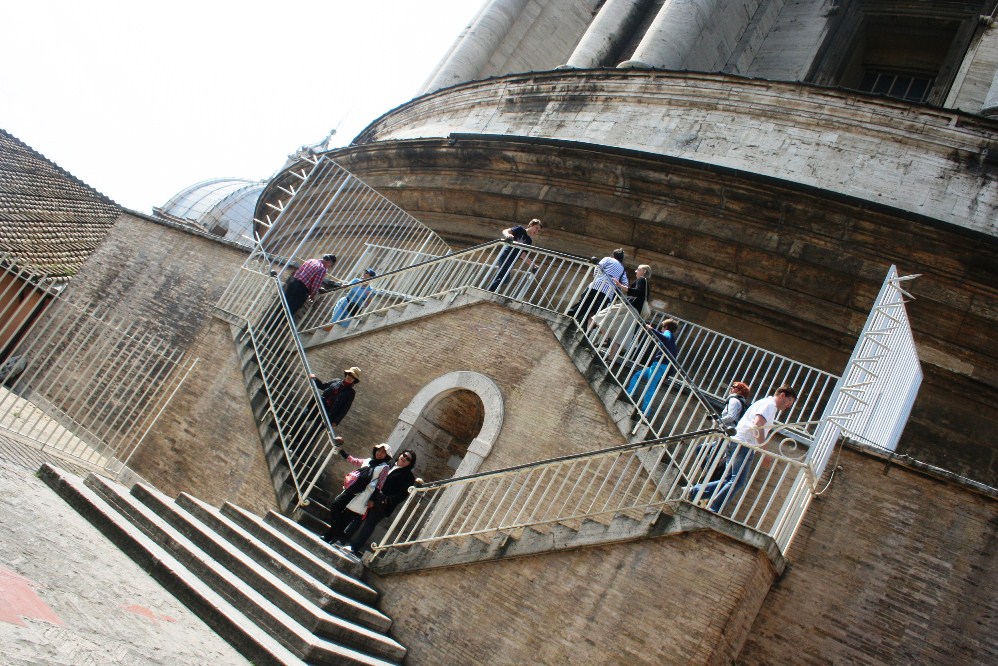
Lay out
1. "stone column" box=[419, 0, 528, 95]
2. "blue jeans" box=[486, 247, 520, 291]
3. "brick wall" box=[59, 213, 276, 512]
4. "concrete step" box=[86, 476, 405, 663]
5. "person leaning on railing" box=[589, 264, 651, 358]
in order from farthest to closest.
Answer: "stone column" box=[419, 0, 528, 95] → "blue jeans" box=[486, 247, 520, 291] → "brick wall" box=[59, 213, 276, 512] → "person leaning on railing" box=[589, 264, 651, 358] → "concrete step" box=[86, 476, 405, 663]

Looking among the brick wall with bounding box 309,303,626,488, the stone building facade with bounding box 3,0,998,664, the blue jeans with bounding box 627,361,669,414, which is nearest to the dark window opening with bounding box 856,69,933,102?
the stone building facade with bounding box 3,0,998,664

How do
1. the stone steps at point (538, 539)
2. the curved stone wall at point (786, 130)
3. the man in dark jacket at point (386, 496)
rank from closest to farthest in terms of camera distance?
the stone steps at point (538, 539), the man in dark jacket at point (386, 496), the curved stone wall at point (786, 130)

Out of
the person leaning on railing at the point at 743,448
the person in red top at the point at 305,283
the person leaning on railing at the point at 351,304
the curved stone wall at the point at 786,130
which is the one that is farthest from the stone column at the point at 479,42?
Result: the person leaning on railing at the point at 743,448

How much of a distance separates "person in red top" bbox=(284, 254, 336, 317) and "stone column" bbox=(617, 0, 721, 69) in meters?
6.81

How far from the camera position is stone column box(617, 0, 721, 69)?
1530 cm

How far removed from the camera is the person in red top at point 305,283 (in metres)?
12.0

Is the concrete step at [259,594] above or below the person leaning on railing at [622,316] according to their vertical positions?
below

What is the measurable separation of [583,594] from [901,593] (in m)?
2.62

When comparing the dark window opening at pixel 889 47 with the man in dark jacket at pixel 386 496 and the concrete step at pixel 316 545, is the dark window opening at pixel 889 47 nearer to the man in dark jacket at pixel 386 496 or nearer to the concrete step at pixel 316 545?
the man in dark jacket at pixel 386 496

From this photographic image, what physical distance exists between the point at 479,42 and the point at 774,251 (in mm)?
11801

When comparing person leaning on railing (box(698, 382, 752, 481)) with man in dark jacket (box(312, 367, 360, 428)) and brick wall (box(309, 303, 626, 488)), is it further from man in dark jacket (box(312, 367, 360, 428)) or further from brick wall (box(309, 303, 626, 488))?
man in dark jacket (box(312, 367, 360, 428))

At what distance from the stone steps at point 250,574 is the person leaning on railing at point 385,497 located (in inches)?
21.9

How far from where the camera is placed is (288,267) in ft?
42.4

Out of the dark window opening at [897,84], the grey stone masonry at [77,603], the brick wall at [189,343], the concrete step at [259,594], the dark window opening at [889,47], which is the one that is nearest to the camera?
the grey stone masonry at [77,603]
